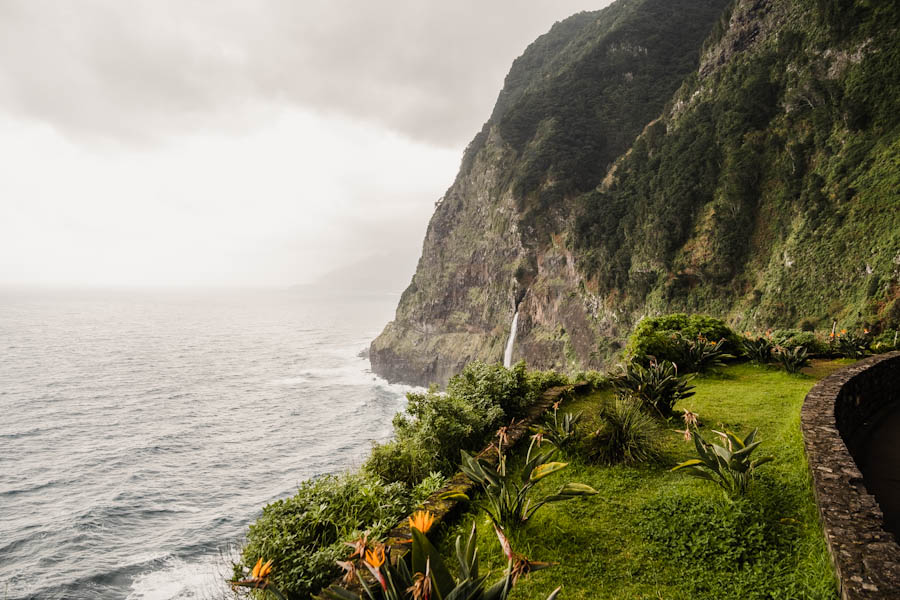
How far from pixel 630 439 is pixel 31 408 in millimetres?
42588

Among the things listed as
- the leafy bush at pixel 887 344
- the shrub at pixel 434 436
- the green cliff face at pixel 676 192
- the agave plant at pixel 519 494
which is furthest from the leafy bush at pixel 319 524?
the green cliff face at pixel 676 192

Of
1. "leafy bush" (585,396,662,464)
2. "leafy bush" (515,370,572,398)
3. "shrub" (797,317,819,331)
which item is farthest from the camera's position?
"shrub" (797,317,819,331)

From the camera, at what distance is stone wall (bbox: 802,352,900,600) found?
99.2 inches

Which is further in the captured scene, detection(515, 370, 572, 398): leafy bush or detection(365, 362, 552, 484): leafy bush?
detection(515, 370, 572, 398): leafy bush

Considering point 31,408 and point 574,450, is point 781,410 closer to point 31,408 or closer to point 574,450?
point 574,450

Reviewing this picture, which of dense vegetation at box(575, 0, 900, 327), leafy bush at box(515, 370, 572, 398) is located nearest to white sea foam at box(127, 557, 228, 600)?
leafy bush at box(515, 370, 572, 398)

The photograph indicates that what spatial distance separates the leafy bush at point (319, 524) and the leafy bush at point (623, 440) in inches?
84.8

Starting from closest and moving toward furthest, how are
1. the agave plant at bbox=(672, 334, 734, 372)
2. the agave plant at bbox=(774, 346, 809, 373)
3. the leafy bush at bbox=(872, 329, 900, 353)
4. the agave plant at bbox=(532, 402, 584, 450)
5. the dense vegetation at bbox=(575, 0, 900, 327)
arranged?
1. the agave plant at bbox=(532, 402, 584, 450)
2. the agave plant at bbox=(774, 346, 809, 373)
3. the agave plant at bbox=(672, 334, 734, 372)
4. the leafy bush at bbox=(872, 329, 900, 353)
5. the dense vegetation at bbox=(575, 0, 900, 327)

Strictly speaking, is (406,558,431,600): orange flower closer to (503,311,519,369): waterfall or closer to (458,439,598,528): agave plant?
(458,439,598,528): agave plant

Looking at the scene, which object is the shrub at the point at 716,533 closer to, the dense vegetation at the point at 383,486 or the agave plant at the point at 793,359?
the dense vegetation at the point at 383,486

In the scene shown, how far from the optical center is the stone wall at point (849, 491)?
2520 millimetres

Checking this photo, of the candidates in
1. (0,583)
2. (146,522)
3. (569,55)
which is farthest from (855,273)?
(569,55)

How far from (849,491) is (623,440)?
2191 mm

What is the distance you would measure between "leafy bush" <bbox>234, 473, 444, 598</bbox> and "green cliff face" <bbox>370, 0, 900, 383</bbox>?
29288mm
